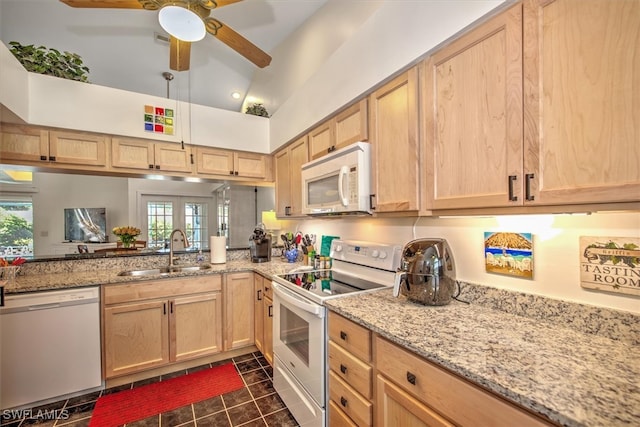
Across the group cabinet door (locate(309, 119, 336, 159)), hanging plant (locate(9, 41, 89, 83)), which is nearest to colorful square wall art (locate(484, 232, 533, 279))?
cabinet door (locate(309, 119, 336, 159))

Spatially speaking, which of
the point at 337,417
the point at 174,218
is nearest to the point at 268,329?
the point at 337,417

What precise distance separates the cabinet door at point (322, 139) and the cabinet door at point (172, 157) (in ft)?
4.41

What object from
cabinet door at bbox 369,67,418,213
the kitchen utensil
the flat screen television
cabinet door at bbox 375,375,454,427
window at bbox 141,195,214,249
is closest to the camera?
cabinet door at bbox 375,375,454,427

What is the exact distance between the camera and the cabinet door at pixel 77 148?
2.31 meters

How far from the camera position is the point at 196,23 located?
164cm

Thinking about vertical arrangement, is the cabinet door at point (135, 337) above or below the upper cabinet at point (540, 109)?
below

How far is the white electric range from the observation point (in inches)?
58.4

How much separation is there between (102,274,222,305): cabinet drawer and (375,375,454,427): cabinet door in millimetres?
1818

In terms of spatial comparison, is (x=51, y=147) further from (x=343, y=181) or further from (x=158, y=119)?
(x=343, y=181)

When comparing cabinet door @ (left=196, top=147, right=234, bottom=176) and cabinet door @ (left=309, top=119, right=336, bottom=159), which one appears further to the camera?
cabinet door @ (left=196, top=147, right=234, bottom=176)

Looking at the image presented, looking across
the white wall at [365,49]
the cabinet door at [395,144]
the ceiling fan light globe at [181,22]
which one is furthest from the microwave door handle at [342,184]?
the ceiling fan light globe at [181,22]

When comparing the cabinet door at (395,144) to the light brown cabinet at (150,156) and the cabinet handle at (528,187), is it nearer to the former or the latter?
the cabinet handle at (528,187)

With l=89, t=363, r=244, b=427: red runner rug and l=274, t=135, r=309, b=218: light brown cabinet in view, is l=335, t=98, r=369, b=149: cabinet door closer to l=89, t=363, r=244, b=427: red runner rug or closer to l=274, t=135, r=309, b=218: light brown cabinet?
l=274, t=135, r=309, b=218: light brown cabinet

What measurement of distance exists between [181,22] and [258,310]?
7.48ft
